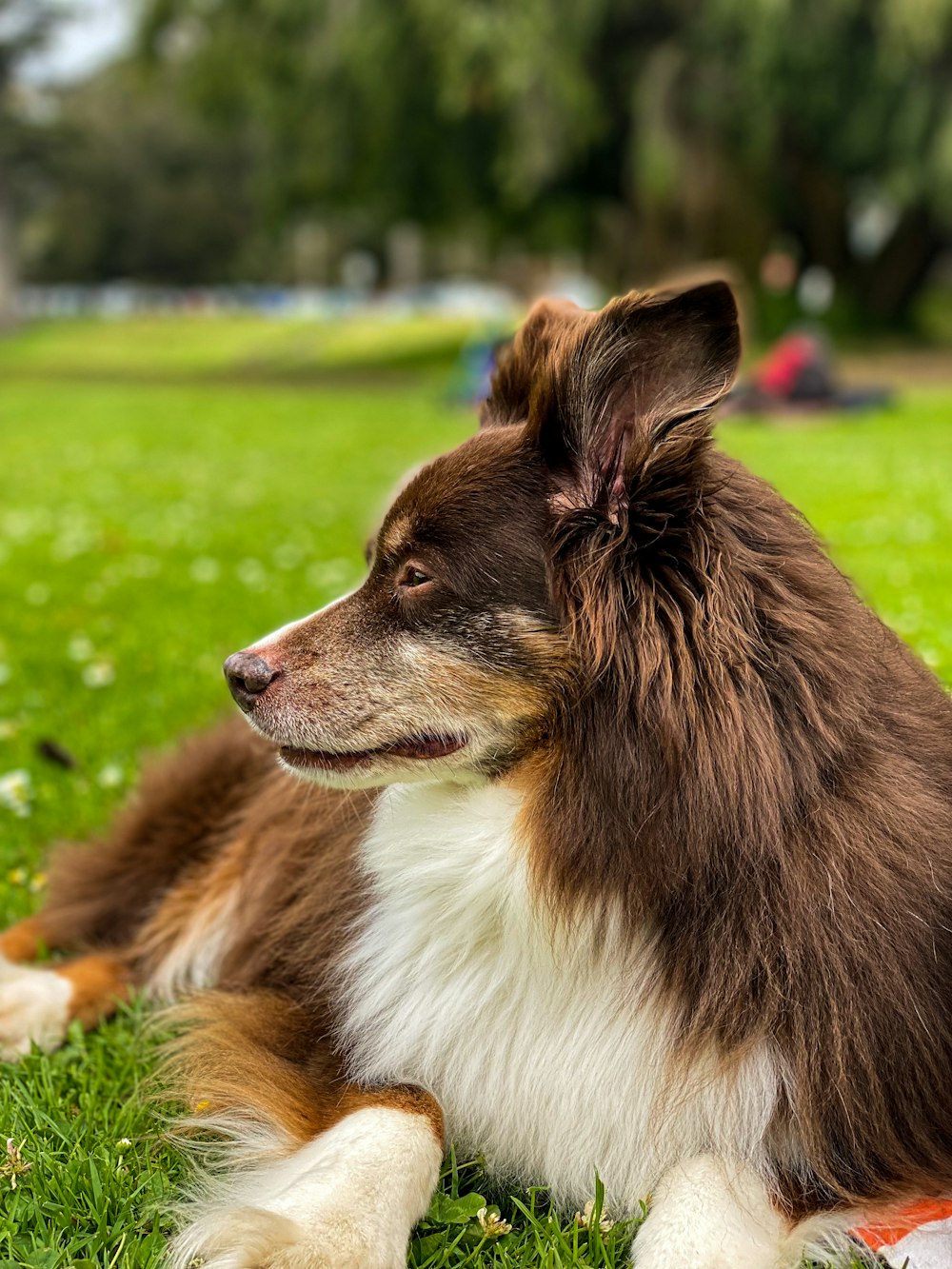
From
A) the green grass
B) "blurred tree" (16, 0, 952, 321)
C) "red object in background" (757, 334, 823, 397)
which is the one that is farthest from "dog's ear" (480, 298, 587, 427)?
the green grass

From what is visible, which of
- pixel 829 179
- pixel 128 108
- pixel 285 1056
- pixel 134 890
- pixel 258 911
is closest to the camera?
pixel 285 1056

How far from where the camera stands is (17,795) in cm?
488

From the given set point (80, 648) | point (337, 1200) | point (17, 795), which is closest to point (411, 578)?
point (337, 1200)

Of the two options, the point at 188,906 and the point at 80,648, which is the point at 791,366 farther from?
the point at 188,906

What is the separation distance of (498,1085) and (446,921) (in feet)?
1.20

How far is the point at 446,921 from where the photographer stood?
2.81 metres

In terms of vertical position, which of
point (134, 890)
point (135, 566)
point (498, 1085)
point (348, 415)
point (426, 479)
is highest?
point (426, 479)

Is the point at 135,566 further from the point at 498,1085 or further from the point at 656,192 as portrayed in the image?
the point at 656,192

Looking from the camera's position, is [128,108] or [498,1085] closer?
[498,1085]

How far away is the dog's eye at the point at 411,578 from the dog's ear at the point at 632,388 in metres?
0.37

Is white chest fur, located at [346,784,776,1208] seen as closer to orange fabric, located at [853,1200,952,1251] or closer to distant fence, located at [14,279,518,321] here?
orange fabric, located at [853,1200,952,1251]

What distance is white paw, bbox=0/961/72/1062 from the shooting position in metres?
3.37

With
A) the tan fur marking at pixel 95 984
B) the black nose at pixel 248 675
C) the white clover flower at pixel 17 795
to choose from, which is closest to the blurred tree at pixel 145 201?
the white clover flower at pixel 17 795

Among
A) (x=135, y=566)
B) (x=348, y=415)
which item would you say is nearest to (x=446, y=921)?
(x=135, y=566)
